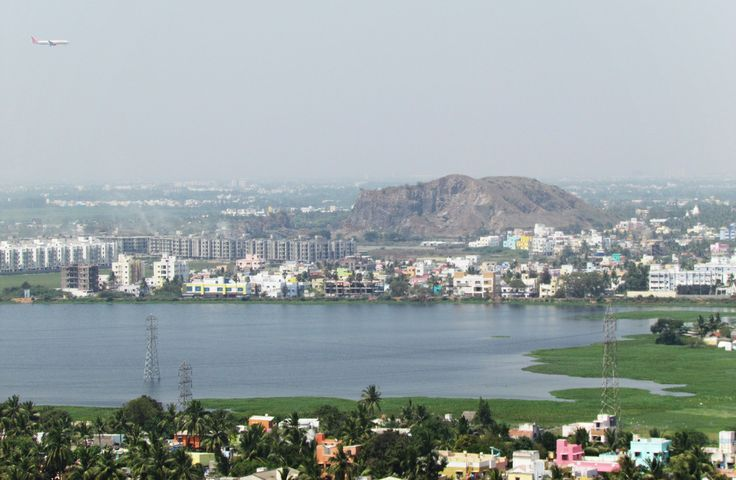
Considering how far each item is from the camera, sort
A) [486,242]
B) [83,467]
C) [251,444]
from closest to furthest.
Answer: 1. [83,467]
2. [251,444]
3. [486,242]

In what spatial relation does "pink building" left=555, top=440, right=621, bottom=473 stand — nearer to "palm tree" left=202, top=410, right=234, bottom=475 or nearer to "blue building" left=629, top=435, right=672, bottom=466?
"blue building" left=629, top=435, right=672, bottom=466

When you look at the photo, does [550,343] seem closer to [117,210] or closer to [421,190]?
[421,190]

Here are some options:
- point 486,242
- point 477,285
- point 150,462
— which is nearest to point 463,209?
point 486,242

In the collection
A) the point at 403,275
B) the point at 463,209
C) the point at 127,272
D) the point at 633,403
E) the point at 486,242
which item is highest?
the point at 463,209

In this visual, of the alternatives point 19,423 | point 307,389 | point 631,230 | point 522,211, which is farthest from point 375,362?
point 522,211

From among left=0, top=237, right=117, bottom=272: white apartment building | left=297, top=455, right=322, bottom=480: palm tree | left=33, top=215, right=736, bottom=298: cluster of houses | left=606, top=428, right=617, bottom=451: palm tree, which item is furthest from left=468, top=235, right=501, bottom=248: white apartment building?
left=297, top=455, right=322, bottom=480: palm tree

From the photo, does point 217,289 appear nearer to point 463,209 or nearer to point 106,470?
point 106,470

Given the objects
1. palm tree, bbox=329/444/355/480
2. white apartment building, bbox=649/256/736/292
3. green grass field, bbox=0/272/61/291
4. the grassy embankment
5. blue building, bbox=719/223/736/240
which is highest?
blue building, bbox=719/223/736/240
